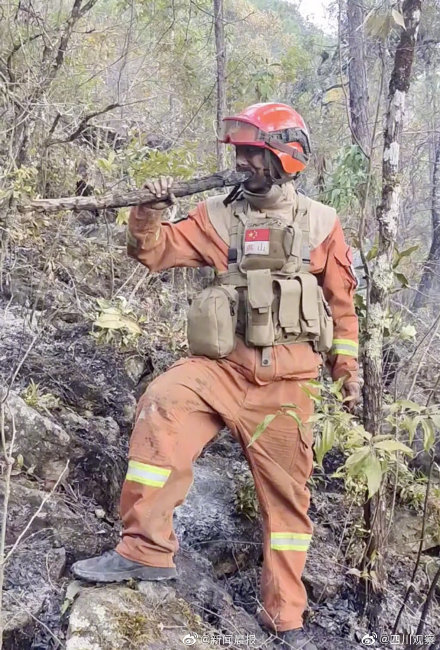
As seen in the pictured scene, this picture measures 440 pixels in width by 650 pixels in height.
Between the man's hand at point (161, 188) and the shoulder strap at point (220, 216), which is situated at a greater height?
the man's hand at point (161, 188)

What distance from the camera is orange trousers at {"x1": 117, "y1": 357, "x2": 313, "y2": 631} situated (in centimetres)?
266

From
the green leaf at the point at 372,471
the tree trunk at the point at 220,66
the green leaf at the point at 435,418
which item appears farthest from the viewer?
the tree trunk at the point at 220,66

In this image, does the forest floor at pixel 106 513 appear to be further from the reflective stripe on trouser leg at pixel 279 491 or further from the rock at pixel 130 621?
the reflective stripe on trouser leg at pixel 279 491

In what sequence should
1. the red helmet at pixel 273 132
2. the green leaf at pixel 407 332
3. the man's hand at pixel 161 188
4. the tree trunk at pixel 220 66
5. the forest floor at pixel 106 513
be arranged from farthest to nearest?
the tree trunk at pixel 220 66
the green leaf at pixel 407 332
the red helmet at pixel 273 132
the man's hand at pixel 161 188
the forest floor at pixel 106 513

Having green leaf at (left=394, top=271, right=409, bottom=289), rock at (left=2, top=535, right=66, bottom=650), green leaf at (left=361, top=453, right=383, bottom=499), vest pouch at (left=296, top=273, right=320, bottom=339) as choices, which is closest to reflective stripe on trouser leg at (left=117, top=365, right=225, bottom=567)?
rock at (left=2, top=535, right=66, bottom=650)

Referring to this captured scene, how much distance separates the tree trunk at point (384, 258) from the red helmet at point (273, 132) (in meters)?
0.49

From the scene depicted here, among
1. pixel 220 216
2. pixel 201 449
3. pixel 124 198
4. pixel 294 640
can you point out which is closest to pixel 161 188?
pixel 124 198

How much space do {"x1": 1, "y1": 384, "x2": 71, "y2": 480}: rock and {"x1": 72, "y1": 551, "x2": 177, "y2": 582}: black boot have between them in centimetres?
82

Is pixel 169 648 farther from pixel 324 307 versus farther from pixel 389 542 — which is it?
pixel 389 542

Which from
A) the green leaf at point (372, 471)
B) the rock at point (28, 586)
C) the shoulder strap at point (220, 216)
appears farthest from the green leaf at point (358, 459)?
the shoulder strap at point (220, 216)

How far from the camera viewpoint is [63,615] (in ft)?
8.23

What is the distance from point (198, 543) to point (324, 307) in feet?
4.95

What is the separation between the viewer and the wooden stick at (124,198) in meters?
2.61

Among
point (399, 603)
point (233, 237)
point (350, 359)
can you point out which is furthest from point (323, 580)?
point (233, 237)
